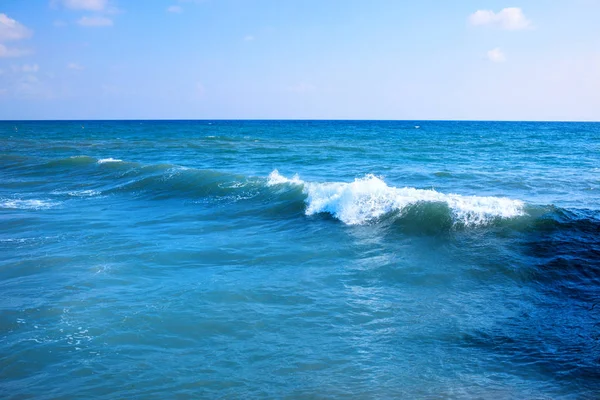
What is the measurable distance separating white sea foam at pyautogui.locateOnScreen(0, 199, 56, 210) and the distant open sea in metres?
0.09

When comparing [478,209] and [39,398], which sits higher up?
[478,209]

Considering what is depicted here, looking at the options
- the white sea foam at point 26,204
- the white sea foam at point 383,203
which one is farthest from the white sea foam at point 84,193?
the white sea foam at point 383,203

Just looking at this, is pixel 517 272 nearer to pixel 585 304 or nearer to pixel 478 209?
pixel 585 304

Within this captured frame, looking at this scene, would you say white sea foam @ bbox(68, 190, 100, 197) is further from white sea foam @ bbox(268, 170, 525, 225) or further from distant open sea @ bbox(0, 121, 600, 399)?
white sea foam @ bbox(268, 170, 525, 225)

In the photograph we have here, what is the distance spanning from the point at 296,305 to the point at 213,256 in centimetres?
291

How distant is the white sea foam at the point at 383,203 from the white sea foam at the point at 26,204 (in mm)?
8316

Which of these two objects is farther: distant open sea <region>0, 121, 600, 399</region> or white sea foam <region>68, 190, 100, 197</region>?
white sea foam <region>68, 190, 100, 197</region>

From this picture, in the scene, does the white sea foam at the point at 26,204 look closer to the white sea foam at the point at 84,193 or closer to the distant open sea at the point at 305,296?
the distant open sea at the point at 305,296

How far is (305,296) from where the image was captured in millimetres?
7121

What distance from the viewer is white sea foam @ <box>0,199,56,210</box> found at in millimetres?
14148

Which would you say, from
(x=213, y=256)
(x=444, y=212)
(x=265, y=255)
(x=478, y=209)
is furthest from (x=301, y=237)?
(x=478, y=209)

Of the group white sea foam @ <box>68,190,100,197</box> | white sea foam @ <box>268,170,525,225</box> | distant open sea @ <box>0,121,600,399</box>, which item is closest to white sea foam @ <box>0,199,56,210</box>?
distant open sea @ <box>0,121,600,399</box>

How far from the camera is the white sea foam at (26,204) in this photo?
14.1 metres

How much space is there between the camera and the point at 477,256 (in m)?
8.91
